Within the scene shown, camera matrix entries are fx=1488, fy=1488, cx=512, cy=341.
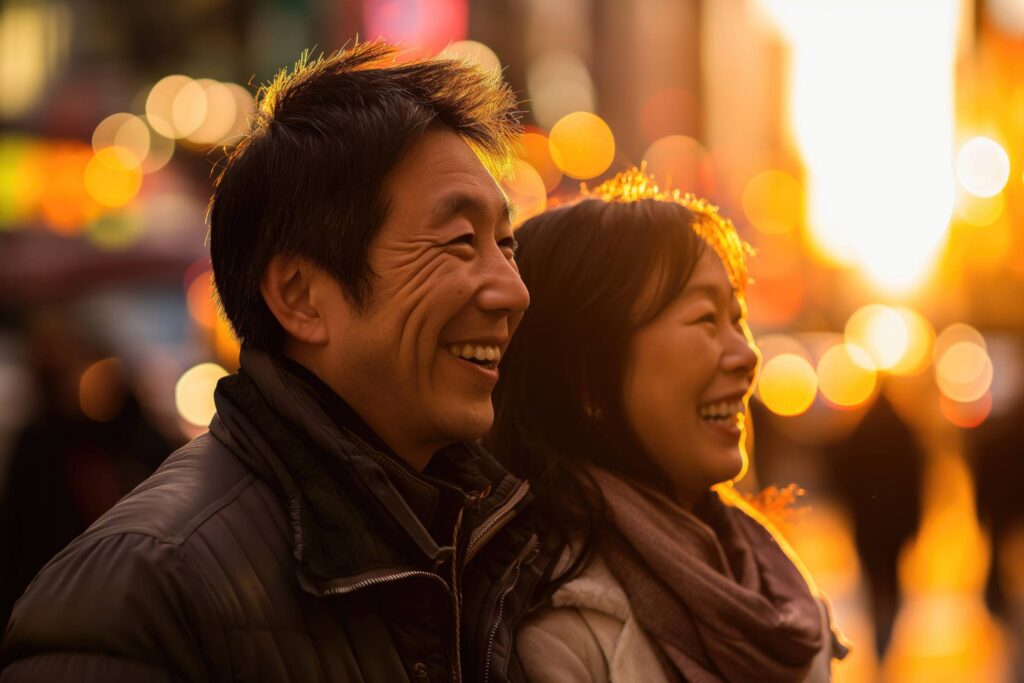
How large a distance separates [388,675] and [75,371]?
6041 millimetres

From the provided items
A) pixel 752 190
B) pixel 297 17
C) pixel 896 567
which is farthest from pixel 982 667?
pixel 752 190

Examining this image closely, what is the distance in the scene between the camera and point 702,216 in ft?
12.0

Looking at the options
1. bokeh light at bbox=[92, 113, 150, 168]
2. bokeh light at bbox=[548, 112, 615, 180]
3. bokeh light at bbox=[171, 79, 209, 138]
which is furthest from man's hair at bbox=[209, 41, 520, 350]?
bokeh light at bbox=[548, 112, 615, 180]

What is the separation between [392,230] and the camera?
277 cm

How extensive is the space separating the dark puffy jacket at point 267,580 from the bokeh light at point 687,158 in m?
59.4

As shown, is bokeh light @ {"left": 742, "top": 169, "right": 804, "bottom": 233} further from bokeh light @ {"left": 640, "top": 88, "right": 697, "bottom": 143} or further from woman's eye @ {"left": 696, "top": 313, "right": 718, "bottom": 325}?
woman's eye @ {"left": 696, "top": 313, "right": 718, "bottom": 325}

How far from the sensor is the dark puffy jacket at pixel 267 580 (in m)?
2.26

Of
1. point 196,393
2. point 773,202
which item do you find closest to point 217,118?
point 196,393

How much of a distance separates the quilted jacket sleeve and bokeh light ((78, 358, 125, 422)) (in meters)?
5.76

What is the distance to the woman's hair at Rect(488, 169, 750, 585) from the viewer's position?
3490 mm

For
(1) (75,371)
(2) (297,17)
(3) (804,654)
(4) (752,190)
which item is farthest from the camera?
(4) (752,190)

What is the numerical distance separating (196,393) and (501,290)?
17.2 m

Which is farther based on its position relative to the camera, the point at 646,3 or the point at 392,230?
the point at 646,3

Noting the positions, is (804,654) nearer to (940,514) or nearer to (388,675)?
(388,675)
